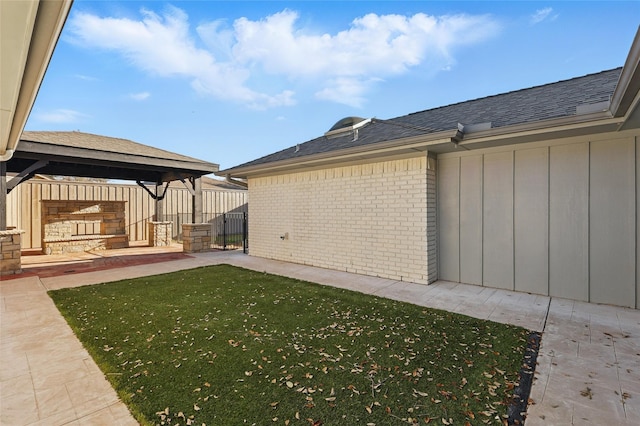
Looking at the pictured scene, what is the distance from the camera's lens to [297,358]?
8.98ft

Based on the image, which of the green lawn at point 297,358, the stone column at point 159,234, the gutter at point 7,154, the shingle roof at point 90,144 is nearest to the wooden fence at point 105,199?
the stone column at point 159,234

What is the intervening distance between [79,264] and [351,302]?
25.1 ft

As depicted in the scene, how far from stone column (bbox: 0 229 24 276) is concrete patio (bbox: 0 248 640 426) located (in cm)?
157

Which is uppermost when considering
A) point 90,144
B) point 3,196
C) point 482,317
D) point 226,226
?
point 90,144

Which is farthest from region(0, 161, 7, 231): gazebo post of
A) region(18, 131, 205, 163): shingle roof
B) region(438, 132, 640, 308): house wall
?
region(438, 132, 640, 308): house wall

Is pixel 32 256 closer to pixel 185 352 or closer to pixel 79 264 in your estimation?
pixel 79 264

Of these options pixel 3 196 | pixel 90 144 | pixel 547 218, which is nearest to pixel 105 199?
pixel 90 144

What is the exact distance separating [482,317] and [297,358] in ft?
8.26

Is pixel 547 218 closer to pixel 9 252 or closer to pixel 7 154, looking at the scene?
pixel 7 154

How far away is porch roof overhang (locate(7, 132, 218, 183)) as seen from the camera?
22.8 feet

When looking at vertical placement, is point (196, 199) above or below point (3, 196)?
above

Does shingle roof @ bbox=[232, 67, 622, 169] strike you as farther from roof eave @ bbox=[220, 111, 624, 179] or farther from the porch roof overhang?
the porch roof overhang

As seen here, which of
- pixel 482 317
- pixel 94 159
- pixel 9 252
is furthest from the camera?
pixel 94 159

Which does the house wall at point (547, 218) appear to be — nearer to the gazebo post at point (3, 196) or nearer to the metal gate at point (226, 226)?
the gazebo post at point (3, 196)
